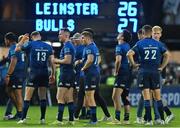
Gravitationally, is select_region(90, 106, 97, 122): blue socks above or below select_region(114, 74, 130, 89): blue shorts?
below

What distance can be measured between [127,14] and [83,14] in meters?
1.35

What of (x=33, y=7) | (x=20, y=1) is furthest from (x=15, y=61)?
(x=20, y=1)

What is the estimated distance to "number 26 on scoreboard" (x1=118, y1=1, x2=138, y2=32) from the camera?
23.8 m

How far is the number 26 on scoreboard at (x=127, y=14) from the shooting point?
23.8 m

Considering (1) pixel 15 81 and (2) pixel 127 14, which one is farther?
(2) pixel 127 14

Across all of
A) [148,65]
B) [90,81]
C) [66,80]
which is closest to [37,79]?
[66,80]

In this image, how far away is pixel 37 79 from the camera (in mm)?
17391

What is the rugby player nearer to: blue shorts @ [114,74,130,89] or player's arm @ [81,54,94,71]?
blue shorts @ [114,74,130,89]

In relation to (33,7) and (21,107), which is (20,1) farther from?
(21,107)

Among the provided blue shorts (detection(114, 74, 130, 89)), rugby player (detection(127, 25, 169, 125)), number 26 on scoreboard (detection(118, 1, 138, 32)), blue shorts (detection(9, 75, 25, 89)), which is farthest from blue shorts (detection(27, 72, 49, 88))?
number 26 on scoreboard (detection(118, 1, 138, 32))

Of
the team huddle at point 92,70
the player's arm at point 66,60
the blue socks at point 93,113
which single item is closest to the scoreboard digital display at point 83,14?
the team huddle at point 92,70

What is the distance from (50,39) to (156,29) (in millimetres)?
7369

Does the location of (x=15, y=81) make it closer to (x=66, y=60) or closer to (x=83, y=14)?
(x=66, y=60)

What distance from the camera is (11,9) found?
28453 mm
